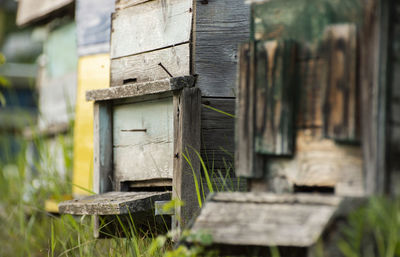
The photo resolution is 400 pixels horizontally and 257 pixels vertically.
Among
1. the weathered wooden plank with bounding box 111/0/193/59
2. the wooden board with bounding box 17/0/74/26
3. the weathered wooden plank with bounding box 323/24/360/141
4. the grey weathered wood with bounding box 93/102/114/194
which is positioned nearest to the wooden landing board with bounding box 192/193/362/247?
the weathered wooden plank with bounding box 323/24/360/141

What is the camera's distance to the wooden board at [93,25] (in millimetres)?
5020

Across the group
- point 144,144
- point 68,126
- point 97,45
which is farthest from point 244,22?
point 68,126

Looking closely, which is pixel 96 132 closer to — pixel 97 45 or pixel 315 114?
pixel 97 45

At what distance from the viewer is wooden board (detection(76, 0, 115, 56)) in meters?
5.02

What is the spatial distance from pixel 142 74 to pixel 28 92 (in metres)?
7.40

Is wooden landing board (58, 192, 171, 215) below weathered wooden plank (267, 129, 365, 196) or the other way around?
below

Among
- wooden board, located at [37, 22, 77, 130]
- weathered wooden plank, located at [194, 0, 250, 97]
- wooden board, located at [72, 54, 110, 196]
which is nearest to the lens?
weathered wooden plank, located at [194, 0, 250, 97]

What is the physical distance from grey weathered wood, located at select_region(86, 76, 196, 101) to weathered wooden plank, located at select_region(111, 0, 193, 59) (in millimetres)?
255

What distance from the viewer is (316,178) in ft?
7.22

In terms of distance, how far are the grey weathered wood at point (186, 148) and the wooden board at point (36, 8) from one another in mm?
2851

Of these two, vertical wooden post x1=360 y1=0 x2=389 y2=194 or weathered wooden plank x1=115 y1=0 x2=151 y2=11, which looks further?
weathered wooden plank x1=115 y1=0 x2=151 y2=11

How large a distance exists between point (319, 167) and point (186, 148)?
1095mm

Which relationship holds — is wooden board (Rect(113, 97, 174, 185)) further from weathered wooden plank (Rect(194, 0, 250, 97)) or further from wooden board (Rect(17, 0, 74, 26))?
wooden board (Rect(17, 0, 74, 26))

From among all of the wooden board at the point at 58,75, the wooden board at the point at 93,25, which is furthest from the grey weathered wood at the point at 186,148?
the wooden board at the point at 58,75
